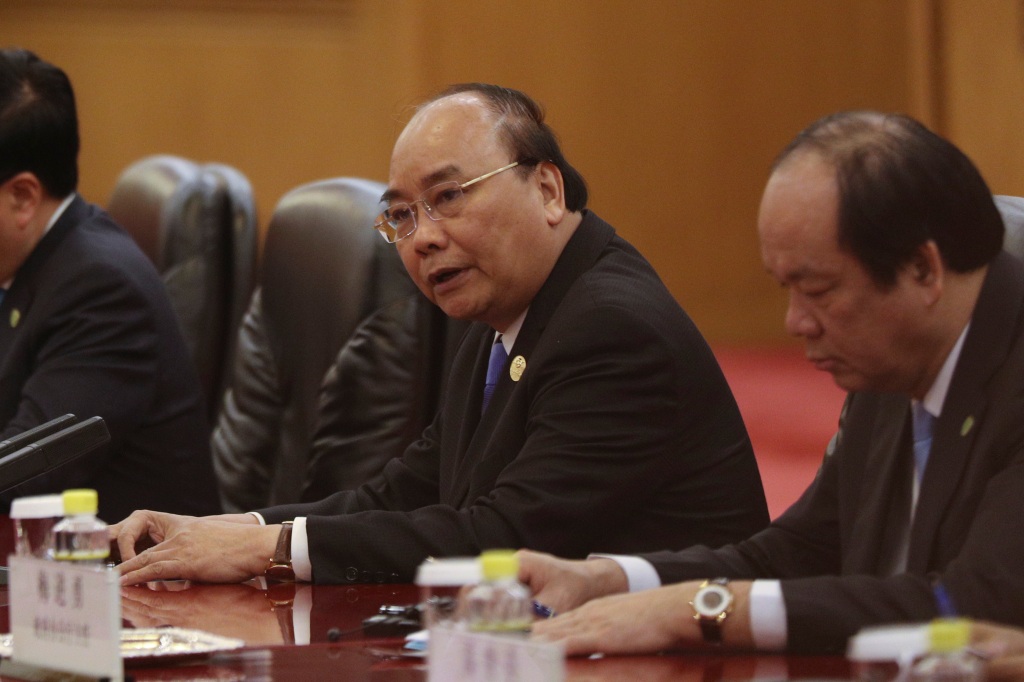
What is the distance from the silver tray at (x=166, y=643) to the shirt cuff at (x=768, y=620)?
56cm

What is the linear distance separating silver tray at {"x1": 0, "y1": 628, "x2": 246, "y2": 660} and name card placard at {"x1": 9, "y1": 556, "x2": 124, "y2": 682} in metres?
0.11

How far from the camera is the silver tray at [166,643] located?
157 centimetres

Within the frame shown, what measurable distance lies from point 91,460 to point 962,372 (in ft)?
6.24

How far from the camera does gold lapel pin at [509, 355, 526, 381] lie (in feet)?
7.32

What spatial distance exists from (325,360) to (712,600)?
73.8 inches

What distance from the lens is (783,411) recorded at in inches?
191

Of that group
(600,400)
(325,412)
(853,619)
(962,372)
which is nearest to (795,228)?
(962,372)

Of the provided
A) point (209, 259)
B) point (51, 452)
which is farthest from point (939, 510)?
point (209, 259)

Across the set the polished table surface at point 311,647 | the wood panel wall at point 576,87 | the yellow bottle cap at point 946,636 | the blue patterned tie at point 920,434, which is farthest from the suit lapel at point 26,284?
the wood panel wall at point 576,87

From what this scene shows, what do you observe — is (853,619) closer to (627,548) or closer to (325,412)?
(627,548)

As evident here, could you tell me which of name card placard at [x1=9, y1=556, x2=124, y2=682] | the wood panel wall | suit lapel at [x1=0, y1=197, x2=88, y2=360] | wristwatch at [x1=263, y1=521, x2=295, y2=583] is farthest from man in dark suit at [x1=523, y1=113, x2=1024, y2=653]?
the wood panel wall

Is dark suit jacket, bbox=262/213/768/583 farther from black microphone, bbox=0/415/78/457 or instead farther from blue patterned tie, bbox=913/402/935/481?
blue patterned tie, bbox=913/402/935/481

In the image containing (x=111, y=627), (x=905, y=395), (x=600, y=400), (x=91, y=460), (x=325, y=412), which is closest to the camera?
(x=111, y=627)

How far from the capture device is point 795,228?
5.00 ft
